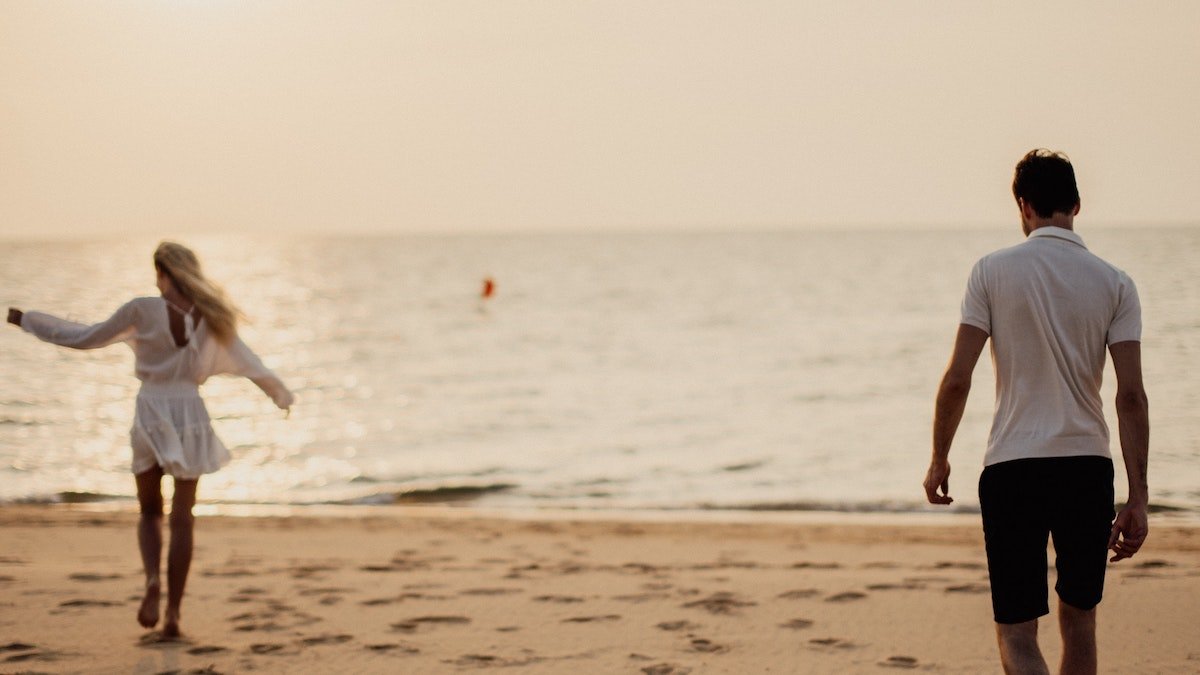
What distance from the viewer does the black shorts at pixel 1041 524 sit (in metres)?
3.35

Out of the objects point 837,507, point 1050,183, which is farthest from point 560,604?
point 837,507

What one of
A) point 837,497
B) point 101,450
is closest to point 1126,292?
point 837,497

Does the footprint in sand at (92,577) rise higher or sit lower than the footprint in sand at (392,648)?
higher

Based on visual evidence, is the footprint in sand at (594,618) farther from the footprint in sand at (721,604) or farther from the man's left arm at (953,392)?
the man's left arm at (953,392)

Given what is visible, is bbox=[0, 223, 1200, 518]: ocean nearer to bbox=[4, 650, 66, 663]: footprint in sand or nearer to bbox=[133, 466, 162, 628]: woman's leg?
bbox=[133, 466, 162, 628]: woman's leg

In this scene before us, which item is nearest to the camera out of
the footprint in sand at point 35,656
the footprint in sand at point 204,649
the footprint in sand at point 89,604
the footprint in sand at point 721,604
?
the footprint in sand at point 35,656

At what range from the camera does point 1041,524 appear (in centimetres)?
337

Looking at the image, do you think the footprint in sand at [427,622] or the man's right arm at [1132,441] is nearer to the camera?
the man's right arm at [1132,441]

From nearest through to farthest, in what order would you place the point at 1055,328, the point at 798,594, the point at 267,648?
the point at 1055,328 → the point at 267,648 → the point at 798,594

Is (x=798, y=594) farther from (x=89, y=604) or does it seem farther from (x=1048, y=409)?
(x=89, y=604)

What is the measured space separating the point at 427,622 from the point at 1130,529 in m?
3.79

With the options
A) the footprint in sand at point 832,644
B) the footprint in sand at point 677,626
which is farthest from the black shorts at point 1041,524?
the footprint in sand at point 677,626

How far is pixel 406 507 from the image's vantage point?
A: 11.6 meters

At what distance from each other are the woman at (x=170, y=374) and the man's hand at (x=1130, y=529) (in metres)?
3.94
